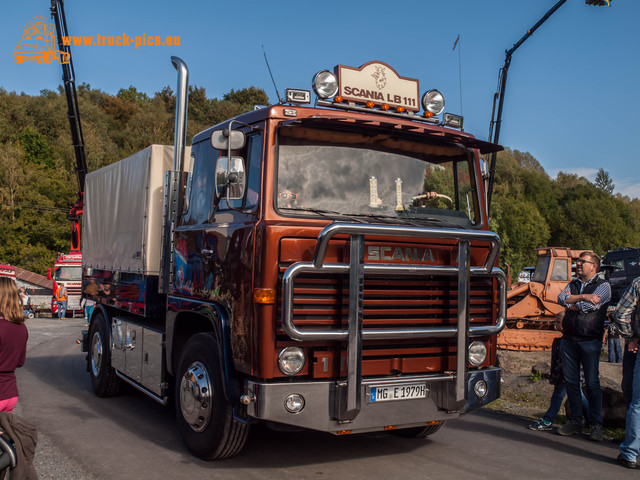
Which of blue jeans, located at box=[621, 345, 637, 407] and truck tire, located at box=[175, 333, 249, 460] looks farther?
blue jeans, located at box=[621, 345, 637, 407]

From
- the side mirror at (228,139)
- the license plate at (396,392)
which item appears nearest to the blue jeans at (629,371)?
the license plate at (396,392)

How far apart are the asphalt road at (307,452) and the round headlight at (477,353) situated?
0.92 metres

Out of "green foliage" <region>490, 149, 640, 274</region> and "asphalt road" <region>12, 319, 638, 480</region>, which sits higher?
"green foliage" <region>490, 149, 640, 274</region>

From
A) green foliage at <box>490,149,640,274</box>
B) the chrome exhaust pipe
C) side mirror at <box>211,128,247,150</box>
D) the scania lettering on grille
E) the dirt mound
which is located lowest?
the dirt mound

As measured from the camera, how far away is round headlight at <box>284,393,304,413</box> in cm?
462

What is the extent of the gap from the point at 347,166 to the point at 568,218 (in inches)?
2826

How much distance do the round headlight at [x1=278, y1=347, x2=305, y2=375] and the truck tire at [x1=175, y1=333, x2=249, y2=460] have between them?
0.80m

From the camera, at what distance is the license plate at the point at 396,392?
4.86 meters

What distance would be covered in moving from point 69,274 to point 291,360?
2782cm

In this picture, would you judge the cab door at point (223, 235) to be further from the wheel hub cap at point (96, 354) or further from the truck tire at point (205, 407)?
the wheel hub cap at point (96, 354)

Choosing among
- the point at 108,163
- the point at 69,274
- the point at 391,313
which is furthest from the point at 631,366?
the point at 108,163

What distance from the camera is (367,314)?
15.9ft

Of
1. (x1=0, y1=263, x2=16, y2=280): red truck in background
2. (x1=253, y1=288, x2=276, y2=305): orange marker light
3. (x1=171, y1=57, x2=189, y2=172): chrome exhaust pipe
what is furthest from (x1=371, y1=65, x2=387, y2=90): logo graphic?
(x1=0, y1=263, x2=16, y2=280): red truck in background

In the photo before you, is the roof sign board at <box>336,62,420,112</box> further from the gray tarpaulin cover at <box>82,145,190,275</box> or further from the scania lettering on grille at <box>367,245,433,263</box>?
the gray tarpaulin cover at <box>82,145,190,275</box>
